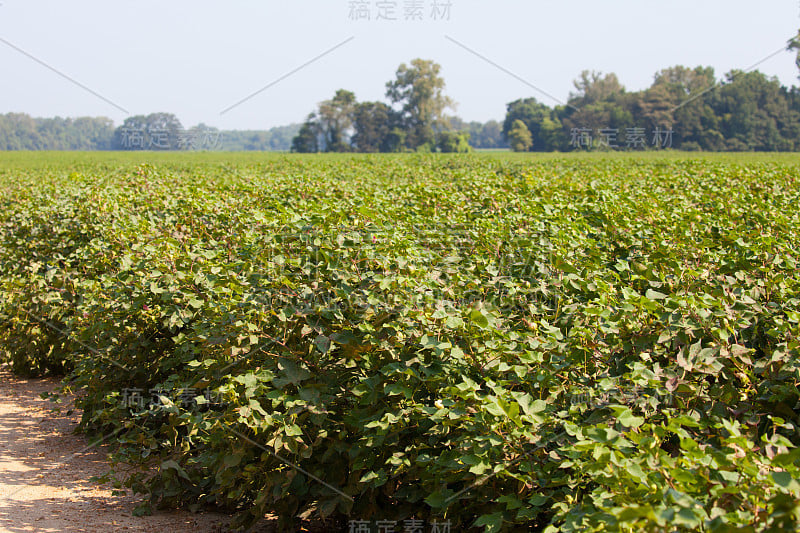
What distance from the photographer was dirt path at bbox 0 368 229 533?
3304mm

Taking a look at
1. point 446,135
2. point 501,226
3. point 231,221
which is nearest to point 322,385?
point 501,226

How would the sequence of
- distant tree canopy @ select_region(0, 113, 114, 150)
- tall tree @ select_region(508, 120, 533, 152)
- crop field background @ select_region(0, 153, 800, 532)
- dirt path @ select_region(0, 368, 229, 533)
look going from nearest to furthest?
crop field background @ select_region(0, 153, 800, 532), dirt path @ select_region(0, 368, 229, 533), tall tree @ select_region(508, 120, 533, 152), distant tree canopy @ select_region(0, 113, 114, 150)

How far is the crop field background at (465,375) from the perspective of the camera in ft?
6.51

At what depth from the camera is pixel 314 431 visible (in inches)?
116

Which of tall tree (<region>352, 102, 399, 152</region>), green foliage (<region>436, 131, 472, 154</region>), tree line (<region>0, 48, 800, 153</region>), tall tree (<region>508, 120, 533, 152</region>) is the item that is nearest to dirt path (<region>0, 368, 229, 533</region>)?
tree line (<region>0, 48, 800, 153</region>)

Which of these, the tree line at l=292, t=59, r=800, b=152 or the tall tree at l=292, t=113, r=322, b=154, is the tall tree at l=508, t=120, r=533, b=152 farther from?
the tall tree at l=292, t=113, r=322, b=154

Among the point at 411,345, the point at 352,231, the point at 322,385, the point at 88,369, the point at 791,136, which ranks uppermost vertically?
the point at 791,136

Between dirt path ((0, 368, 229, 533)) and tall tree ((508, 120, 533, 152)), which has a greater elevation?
tall tree ((508, 120, 533, 152))

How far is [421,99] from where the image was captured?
8331 cm

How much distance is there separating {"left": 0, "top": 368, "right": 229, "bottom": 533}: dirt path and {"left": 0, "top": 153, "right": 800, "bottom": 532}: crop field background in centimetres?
17

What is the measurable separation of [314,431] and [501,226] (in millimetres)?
2328

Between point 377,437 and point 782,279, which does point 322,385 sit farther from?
point 782,279

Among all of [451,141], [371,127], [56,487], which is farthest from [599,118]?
[56,487]

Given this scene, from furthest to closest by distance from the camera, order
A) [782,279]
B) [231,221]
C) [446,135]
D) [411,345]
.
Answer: [446,135] < [231,221] < [782,279] < [411,345]
